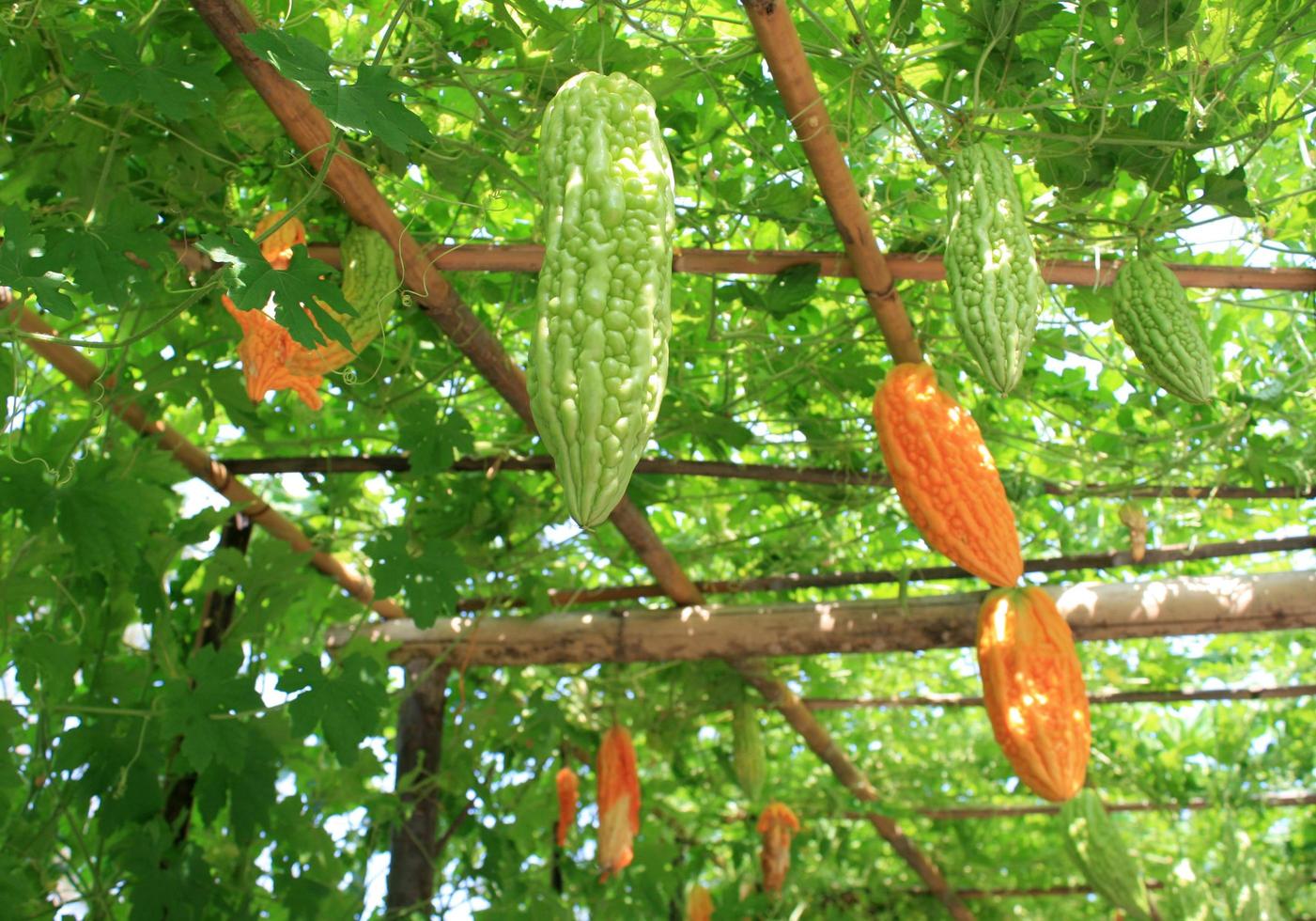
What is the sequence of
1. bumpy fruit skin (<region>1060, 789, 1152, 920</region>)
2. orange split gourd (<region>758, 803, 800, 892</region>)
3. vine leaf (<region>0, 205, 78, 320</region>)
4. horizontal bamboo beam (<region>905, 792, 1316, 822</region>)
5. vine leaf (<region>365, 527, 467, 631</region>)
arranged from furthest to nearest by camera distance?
horizontal bamboo beam (<region>905, 792, 1316, 822</region>)
orange split gourd (<region>758, 803, 800, 892</region>)
bumpy fruit skin (<region>1060, 789, 1152, 920</region>)
vine leaf (<region>365, 527, 467, 631</region>)
vine leaf (<region>0, 205, 78, 320</region>)

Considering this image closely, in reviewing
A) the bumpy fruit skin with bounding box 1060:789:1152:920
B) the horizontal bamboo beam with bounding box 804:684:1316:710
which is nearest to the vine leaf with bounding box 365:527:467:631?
the bumpy fruit skin with bounding box 1060:789:1152:920

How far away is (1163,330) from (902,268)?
0.47 m

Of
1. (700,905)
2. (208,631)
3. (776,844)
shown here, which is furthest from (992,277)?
(700,905)

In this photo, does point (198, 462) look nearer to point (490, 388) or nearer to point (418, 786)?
point (490, 388)

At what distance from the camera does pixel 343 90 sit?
1.18 m

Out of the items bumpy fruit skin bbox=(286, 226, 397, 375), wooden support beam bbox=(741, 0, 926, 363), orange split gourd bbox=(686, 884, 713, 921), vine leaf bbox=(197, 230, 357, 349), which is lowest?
orange split gourd bbox=(686, 884, 713, 921)

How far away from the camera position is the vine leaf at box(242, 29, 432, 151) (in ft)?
3.74

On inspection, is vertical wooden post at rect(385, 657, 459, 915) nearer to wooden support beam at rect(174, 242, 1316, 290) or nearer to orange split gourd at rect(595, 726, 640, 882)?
orange split gourd at rect(595, 726, 640, 882)

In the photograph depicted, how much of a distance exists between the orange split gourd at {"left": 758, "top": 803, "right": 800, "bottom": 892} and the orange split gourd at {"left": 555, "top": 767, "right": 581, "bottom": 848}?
784 millimetres

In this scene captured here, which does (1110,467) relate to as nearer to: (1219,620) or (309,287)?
(1219,620)

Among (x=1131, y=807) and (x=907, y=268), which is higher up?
(x=907, y=268)

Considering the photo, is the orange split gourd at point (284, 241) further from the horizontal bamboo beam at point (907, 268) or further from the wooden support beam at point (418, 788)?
the wooden support beam at point (418, 788)

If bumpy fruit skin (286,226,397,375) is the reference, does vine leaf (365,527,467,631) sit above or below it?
below

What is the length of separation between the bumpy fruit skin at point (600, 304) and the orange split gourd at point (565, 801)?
283 centimetres
